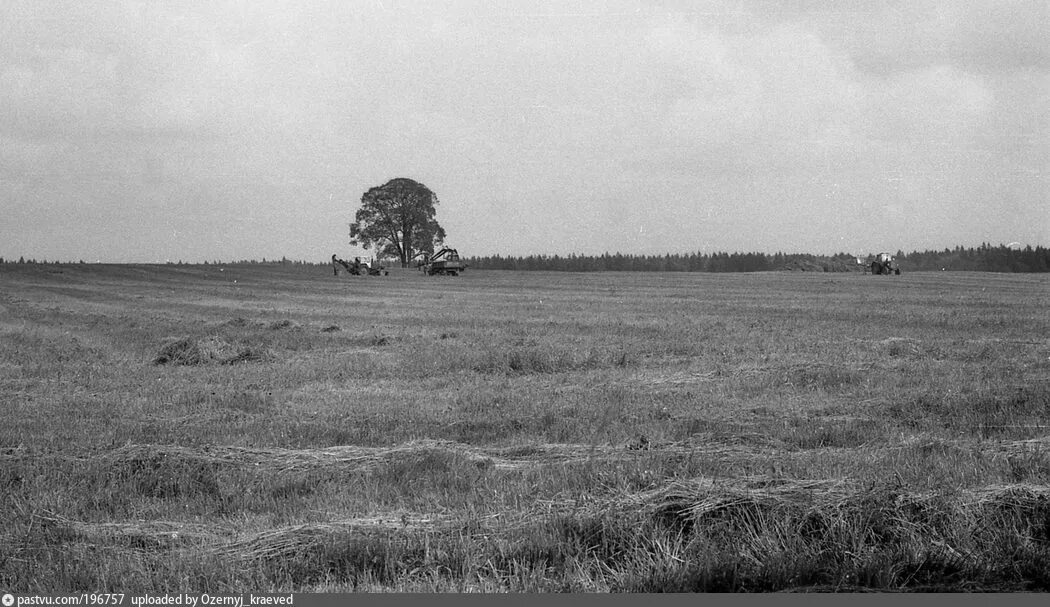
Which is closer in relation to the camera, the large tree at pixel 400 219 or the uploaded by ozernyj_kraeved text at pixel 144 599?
the uploaded by ozernyj_kraeved text at pixel 144 599

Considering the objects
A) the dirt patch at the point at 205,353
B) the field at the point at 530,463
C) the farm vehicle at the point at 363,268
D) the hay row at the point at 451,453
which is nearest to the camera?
the field at the point at 530,463

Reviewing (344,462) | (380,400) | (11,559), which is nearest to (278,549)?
(11,559)

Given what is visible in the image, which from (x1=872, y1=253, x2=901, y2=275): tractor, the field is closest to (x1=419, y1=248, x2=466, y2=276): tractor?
(x1=872, y1=253, x2=901, y2=275): tractor

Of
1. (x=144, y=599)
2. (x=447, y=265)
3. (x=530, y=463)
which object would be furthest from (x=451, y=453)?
(x=447, y=265)

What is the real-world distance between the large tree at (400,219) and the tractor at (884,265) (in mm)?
42978

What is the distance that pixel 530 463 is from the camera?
8023 millimetres

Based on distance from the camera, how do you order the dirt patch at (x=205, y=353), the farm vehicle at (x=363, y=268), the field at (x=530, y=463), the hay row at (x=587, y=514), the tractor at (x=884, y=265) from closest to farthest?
the field at (x=530, y=463), the hay row at (x=587, y=514), the dirt patch at (x=205, y=353), the tractor at (x=884, y=265), the farm vehicle at (x=363, y=268)

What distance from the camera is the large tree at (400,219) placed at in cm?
8588

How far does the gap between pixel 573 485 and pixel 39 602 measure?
157 inches

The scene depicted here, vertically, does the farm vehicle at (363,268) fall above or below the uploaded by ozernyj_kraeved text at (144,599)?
above

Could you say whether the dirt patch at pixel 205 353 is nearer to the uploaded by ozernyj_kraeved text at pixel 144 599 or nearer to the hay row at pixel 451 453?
the hay row at pixel 451 453

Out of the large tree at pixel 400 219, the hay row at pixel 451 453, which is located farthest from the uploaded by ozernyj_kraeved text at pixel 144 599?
the large tree at pixel 400 219

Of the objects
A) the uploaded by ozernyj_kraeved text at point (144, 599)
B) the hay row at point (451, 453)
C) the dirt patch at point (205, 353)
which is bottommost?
the uploaded by ozernyj_kraeved text at point (144, 599)

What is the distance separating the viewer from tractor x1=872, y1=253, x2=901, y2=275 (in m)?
64.2
